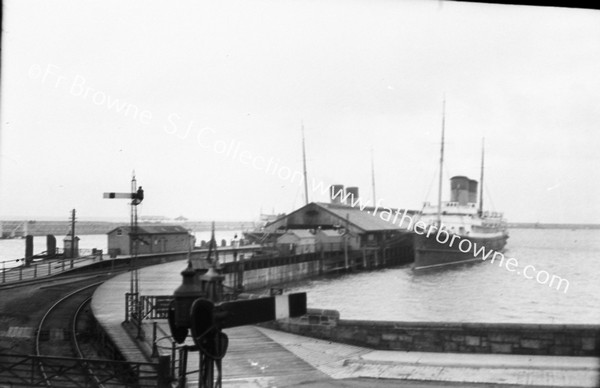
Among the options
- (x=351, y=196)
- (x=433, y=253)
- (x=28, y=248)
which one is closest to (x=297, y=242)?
(x=433, y=253)

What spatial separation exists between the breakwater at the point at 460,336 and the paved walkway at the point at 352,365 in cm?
26

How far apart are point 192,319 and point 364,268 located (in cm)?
4198

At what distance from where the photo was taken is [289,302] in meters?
4.25

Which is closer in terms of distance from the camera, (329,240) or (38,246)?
(329,240)

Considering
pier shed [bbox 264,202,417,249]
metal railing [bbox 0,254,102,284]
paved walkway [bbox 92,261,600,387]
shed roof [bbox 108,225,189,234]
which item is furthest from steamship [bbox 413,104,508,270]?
paved walkway [bbox 92,261,600,387]

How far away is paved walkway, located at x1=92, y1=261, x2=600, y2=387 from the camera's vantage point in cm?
860

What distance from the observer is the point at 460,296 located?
29.2 m

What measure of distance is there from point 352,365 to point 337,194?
46.1m

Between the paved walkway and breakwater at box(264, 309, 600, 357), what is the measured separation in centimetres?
26

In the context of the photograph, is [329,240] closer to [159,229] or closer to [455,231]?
[455,231]

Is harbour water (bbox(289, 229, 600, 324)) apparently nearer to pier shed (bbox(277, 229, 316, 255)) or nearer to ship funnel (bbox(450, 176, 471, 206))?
pier shed (bbox(277, 229, 316, 255))

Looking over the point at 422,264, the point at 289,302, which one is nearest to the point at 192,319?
the point at 289,302

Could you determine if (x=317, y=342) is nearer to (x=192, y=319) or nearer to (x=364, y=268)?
(x=192, y=319)

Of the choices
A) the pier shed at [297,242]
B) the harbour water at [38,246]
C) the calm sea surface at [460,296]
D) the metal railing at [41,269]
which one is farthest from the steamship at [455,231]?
the metal railing at [41,269]
